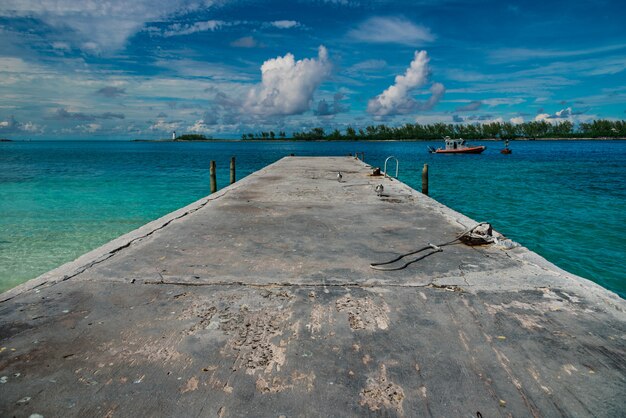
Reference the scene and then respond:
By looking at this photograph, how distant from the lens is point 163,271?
438cm

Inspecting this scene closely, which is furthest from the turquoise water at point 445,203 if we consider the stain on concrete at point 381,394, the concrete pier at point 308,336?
the stain on concrete at point 381,394

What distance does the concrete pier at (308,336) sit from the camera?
231 cm

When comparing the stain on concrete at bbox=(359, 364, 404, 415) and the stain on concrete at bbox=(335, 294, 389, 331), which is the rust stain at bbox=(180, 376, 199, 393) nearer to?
the stain on concrete at bbox=(359, 364, 404, 415)

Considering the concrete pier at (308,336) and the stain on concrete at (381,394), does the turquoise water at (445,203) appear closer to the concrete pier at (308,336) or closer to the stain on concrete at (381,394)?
the concrete pier at (308,336)

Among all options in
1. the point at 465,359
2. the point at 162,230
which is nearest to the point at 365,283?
the point at 465,359

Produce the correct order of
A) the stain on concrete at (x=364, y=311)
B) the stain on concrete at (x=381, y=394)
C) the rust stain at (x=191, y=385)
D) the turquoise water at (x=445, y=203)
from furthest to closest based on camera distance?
the turquoise water at (x=445, y=203), the stain on concrete at (x=364, y=311), the rust stain at (x=191, y=385), the stain on concrete at (x=381, y=394)

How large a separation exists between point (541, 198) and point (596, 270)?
38.5ft

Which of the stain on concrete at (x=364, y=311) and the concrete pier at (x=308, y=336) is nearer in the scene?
the concrete pier at (x=308, y=336)

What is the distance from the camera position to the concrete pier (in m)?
2.31

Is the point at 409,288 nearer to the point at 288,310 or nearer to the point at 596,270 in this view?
the point at 288,310

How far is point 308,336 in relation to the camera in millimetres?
3020

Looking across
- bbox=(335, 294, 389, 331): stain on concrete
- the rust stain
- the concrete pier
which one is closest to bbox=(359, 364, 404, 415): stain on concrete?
the concrete pier

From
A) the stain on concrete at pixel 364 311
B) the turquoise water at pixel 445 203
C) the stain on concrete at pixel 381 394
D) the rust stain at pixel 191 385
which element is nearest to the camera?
the stain on concrete at pixel 381 394

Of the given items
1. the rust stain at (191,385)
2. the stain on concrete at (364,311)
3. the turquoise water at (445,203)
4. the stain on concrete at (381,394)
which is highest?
the stain on concrete at (364,311)
